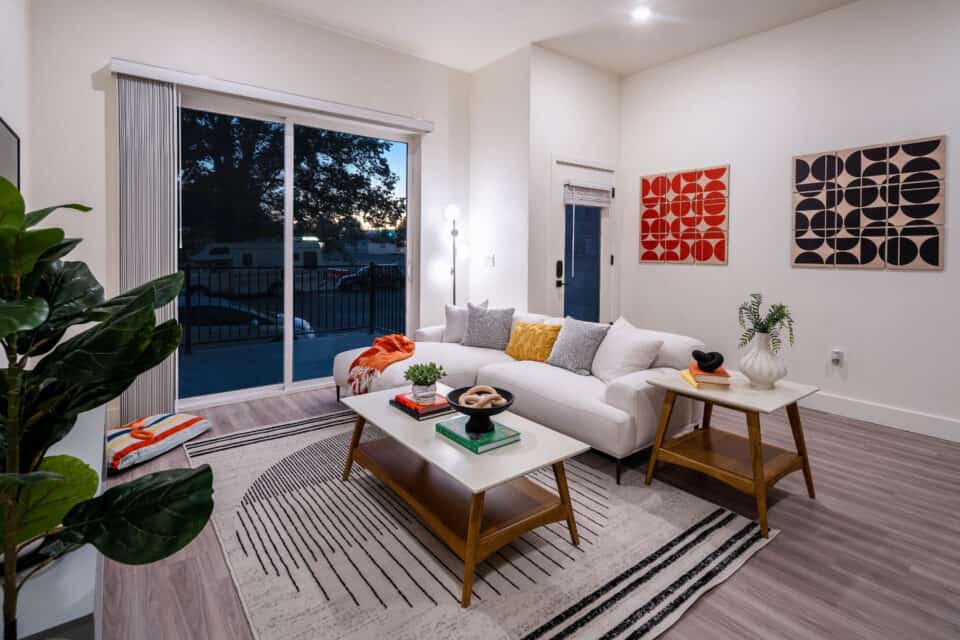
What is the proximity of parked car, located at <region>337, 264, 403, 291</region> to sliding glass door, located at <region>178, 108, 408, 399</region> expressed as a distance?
1 centimetres

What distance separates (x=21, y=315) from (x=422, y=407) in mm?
1984

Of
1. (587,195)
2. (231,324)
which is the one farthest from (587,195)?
(231,324)

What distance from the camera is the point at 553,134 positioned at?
4.88 m

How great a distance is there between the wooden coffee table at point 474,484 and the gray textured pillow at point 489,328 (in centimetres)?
170

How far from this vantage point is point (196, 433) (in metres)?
3.46

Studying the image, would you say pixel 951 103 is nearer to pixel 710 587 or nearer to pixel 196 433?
pixel 710 587

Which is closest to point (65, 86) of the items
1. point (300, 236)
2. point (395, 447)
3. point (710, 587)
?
point (300, 236)

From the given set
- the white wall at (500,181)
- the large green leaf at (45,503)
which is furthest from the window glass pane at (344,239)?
the large green leaf at (45,503)

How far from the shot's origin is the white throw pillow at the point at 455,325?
4.52 m

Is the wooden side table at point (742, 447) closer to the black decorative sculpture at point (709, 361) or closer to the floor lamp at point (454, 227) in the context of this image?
the black decorative sculpture at point (709, 361)

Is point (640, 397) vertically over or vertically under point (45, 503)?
under

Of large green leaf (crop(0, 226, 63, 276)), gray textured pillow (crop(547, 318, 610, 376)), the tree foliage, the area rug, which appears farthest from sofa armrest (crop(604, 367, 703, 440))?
the tree foliage

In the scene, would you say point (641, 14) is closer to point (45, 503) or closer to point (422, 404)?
point (422, 404)

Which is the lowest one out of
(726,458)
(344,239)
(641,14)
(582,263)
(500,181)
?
(726,458)
